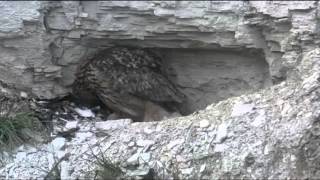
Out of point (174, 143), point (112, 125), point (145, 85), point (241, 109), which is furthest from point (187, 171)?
point (145, 85)

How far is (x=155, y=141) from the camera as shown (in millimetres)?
3695

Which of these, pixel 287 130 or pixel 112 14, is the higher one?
pixel 112 14

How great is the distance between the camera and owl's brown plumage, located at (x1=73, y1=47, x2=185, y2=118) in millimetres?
4613

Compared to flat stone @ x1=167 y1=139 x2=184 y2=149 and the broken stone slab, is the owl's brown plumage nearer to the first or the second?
the broken stone slab

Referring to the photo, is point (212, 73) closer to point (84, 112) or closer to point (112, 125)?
point (84, 112)

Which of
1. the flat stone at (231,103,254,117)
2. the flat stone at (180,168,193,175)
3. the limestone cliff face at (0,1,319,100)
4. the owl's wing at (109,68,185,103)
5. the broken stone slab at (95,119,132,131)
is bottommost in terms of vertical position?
the flat stone at (180,168,193,175)

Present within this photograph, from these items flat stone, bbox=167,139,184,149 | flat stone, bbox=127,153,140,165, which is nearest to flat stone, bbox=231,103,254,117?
flat stone, bbox=167,139,184,149

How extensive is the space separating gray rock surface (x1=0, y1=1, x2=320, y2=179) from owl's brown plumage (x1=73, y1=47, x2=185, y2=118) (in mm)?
95

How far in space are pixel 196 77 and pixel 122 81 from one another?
1.91ft

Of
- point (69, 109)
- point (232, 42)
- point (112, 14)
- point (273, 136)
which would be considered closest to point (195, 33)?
point (232, 42)

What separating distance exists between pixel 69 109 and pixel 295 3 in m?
1.62

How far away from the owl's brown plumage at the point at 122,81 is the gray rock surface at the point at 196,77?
95mm

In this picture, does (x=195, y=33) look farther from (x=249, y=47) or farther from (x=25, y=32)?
(x=25, y=32)

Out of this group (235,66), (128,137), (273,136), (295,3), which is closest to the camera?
(273,136)
